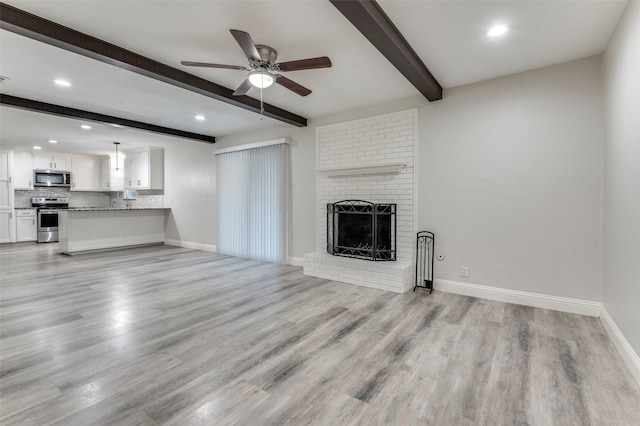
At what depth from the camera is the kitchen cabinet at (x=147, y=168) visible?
7.71 meters

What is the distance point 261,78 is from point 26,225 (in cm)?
927

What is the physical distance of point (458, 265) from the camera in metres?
3.77

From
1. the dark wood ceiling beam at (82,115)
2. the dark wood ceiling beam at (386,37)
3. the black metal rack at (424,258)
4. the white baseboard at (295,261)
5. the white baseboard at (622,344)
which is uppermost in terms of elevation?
the dark wood ceiling beam at (82,115)

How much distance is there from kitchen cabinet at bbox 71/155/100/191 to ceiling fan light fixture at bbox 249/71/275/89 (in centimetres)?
896

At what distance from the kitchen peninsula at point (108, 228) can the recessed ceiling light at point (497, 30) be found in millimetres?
7678

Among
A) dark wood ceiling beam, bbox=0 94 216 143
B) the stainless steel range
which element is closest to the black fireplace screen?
dark wood ceiling beam, bbox=0 94 216 143

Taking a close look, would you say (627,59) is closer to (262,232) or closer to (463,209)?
(463,209)

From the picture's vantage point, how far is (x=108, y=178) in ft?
30.0

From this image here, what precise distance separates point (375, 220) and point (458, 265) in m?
1.20

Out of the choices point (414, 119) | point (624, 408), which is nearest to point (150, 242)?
point (414, 119)

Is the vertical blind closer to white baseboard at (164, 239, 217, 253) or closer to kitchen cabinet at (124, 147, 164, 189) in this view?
white baseboard at (164, 239, 217, 253)

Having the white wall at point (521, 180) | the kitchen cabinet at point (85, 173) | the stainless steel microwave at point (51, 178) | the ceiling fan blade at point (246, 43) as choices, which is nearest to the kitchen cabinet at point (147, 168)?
the kitchen cabinet at point (85, 173)

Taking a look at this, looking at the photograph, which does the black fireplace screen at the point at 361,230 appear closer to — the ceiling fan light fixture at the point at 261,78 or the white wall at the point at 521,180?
the white wall at the point at 521,180

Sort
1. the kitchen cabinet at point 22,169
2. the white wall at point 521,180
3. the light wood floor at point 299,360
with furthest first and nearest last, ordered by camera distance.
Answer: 1. the kitchen cabinet at point 22,169
2. the white wall at point 521,180
3. the light wood floor at point 299,360
